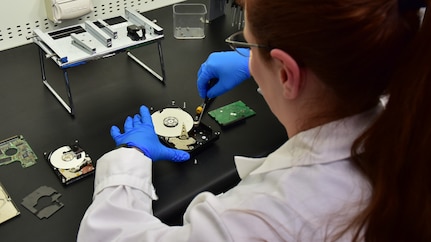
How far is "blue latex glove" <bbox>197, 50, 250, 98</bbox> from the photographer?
48.8 inches

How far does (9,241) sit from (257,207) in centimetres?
55

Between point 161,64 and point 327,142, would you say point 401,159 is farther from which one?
point 161,64

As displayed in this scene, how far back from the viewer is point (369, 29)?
0.55 meters

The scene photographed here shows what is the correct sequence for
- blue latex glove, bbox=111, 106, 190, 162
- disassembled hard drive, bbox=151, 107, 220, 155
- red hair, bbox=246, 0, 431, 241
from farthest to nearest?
1. disassembled hard drive, bbox=151, 107, 220, 155
2. blue latex glove, bbox=111, 106, 190, 162
3. red hair, bbox=246, 0, 431, 241

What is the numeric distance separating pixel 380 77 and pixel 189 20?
1.17 meters

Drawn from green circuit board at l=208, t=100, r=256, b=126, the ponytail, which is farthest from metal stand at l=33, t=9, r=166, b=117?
the ponytail

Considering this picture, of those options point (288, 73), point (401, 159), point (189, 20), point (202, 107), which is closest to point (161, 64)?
point (202, 107)

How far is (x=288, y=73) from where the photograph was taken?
25.2 inches

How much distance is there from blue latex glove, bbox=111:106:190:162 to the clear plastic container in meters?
0.59

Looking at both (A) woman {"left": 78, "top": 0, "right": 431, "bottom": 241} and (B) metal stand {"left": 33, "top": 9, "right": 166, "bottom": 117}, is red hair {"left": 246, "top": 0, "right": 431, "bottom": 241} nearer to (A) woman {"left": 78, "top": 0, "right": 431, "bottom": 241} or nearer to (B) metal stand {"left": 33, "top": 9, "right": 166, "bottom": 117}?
(A) woman {"left": 78, "top": 0, "right": 431, "bottom": 241}

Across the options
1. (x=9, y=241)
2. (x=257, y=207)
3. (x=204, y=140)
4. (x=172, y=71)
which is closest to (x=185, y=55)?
(x=172, y=71)

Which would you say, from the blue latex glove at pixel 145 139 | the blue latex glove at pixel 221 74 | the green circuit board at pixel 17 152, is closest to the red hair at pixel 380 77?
the blue latex glove at pixel 145 139

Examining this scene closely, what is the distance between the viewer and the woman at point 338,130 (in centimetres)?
56

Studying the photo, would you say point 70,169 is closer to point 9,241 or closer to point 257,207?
point 9,241
